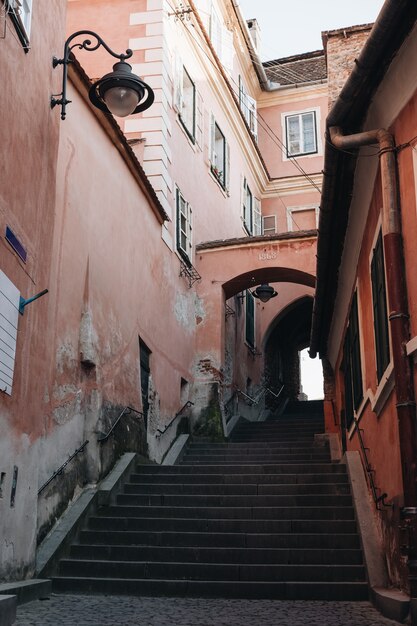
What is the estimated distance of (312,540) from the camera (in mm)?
8680

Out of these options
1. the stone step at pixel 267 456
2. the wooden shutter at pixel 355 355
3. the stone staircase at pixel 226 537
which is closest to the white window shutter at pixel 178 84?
the stone step at pixel 267 456

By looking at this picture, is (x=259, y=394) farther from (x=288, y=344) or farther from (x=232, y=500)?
(x=232, y=500)

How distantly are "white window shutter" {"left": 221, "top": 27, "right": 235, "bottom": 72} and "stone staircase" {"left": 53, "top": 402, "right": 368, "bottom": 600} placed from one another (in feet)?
45.7

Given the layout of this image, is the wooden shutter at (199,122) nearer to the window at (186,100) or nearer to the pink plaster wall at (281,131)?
the window at (186,100)

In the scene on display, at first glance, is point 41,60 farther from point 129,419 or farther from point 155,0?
point 155,0

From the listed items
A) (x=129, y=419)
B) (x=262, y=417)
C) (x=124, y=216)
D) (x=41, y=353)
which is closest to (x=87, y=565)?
(x=41, y=353)

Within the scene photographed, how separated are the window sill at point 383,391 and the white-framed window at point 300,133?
65.3ft

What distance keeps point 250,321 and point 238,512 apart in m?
13.3

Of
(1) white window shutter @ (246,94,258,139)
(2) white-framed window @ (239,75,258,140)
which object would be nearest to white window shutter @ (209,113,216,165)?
(2) white-framed window @ (239,75,258,140)

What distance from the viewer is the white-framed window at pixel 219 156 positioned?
66.7 ft

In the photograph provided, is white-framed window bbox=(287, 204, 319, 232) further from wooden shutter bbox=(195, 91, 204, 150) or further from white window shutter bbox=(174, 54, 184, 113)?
white window shutter bbox=(174, 54, 184, 113)

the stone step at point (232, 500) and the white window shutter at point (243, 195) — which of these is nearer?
the stone step at point (232, 500)

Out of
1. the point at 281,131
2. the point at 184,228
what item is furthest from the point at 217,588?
the point at 281,131

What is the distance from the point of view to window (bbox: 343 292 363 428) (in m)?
9.40
